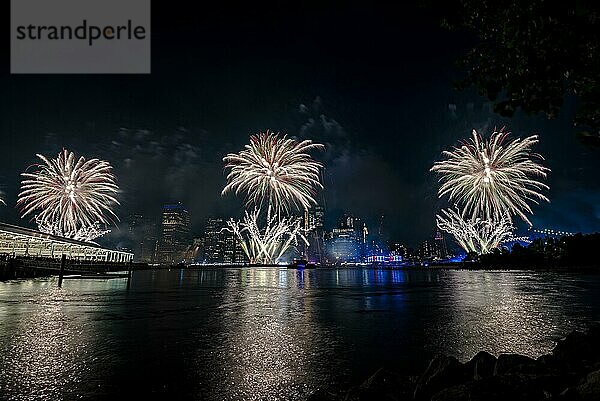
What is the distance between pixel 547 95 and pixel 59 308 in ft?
72.0

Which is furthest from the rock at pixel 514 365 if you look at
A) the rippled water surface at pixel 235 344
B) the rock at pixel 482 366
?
the rippled water surface at pixel 235 344

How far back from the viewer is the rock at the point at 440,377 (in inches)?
277

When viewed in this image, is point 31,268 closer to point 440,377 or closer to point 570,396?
point 440,377

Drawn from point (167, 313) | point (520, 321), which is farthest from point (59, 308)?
point (520, 321)

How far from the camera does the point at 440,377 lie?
287 inches

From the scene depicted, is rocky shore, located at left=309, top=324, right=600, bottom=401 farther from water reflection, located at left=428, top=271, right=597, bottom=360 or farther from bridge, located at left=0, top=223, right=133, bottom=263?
bridge, located at left=0, top=223, right=133, bottom=263

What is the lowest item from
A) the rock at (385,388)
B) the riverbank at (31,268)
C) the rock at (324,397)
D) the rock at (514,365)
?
the rock at (324,397)

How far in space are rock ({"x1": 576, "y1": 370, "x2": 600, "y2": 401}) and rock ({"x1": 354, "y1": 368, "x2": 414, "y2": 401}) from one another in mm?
2377

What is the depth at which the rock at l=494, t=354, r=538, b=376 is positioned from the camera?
23.8 ft

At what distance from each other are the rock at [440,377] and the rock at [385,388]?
185mm

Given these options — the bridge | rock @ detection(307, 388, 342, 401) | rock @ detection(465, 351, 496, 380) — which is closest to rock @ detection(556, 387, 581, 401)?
rock @ detection(465, 351, 496, 380)

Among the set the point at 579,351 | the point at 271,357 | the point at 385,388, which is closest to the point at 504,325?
the point at 579,351

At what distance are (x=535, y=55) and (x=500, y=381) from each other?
597 centimetres

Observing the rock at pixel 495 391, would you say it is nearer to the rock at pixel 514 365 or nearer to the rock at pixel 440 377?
the rock at pixel 440 377
